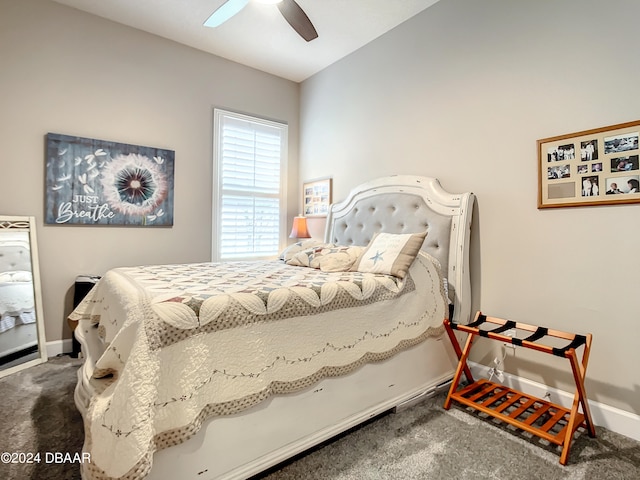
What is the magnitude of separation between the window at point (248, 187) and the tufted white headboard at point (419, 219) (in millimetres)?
892

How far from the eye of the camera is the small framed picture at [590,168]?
5.76ft

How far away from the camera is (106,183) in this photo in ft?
9.75

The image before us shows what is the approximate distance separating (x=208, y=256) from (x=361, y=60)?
8.22 ft

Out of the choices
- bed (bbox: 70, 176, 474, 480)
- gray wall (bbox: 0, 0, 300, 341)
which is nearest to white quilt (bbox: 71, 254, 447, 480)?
bed (bbox: 70, 176, 474, 480)

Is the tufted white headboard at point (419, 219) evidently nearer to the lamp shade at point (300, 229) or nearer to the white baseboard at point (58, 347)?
the lamp shade at point (300, 229)

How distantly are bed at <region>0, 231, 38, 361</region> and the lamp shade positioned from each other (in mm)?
2285

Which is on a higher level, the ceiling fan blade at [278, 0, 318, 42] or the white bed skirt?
the ceiling fan blade at [278, 0, 318, 42]

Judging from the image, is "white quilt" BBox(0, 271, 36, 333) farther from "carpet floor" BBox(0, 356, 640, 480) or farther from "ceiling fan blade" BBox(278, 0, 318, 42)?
"ceiling fan blade" BBox(278, 0, 318, 42)

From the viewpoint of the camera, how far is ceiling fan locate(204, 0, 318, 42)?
2086 millimetres

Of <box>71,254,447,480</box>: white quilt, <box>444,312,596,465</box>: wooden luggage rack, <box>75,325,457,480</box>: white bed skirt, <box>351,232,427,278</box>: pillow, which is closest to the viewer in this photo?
<box>71,254,447,480</box>: white quilt

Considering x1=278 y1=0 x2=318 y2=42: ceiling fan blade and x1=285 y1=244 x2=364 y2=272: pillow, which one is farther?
x1=285 y1=244 x2=364 y2=272: pillow

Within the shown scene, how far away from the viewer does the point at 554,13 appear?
6.68ft

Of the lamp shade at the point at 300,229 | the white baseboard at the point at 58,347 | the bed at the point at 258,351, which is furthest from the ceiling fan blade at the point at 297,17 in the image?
the white baseboard at the point at 58,347

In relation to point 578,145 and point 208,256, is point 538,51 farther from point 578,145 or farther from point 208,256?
point 208,256
